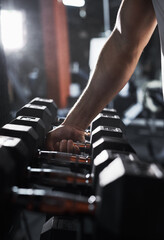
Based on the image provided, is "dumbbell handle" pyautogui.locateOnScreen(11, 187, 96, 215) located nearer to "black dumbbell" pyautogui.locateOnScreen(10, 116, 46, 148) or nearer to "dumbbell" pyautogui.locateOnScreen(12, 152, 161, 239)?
"dumbbell" pyautogui.locateOnScreen(12, 152, 161, 239)

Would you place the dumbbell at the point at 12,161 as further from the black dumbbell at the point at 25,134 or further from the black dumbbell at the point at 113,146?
the black dumbbell at the point at 113,146

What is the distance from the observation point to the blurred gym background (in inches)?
175

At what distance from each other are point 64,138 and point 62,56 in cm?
491

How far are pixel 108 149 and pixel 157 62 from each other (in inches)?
186

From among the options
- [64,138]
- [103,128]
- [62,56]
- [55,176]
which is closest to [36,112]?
[64,138]

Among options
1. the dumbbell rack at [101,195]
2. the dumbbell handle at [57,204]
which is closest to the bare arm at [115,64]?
the dumbbell rack at [101,195]

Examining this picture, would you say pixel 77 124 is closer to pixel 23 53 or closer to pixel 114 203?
pixel 114 203

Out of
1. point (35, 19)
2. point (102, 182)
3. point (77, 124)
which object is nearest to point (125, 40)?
point (77, 124)

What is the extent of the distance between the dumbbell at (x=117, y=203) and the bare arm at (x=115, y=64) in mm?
405

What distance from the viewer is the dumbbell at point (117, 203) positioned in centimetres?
40

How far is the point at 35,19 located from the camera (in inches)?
216

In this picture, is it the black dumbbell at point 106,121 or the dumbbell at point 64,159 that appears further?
the black dumbbell at point 106,121

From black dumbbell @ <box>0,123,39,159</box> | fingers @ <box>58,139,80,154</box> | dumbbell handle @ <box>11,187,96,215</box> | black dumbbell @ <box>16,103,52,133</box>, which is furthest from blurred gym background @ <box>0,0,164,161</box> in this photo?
dumbbell handle @ <box>11,187,96,215</box>

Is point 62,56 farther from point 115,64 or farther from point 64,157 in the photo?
point 64,157
